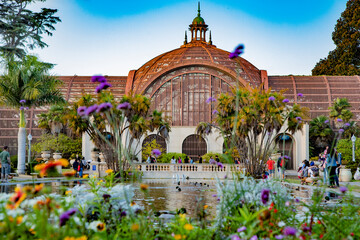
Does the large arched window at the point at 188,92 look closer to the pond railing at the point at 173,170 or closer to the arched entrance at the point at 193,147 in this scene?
the arched entrance at the point at 193,147

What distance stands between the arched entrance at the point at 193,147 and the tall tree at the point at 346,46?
2538 centimetres

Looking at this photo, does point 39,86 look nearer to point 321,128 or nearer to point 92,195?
point 92,195

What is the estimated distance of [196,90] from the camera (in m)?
47.7

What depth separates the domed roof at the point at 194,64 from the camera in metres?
47.7

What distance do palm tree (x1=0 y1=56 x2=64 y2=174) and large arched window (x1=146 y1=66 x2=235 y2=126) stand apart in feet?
78.5

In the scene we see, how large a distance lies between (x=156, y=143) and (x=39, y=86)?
22337 millimetres

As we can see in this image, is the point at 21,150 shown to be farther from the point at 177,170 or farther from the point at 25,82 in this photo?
the point at 177,170

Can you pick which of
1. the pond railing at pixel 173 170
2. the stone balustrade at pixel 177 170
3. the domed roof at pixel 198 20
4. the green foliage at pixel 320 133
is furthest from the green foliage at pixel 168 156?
the domed roof at pixel 198 20

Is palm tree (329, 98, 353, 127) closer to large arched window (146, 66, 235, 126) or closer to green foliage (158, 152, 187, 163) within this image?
large arched window (146, 66, 235, 126)

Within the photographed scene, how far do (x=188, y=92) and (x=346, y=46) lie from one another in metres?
25.8

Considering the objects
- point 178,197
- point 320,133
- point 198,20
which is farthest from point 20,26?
point 198,20

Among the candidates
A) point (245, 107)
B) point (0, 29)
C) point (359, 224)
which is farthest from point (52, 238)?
point (245, 107)

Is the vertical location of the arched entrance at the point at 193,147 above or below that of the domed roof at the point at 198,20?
below

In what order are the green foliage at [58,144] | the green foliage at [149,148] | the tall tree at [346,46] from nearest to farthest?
the green foliage at [149,148]
the green foliage at [58,144]
the tall tree at [346,46]
